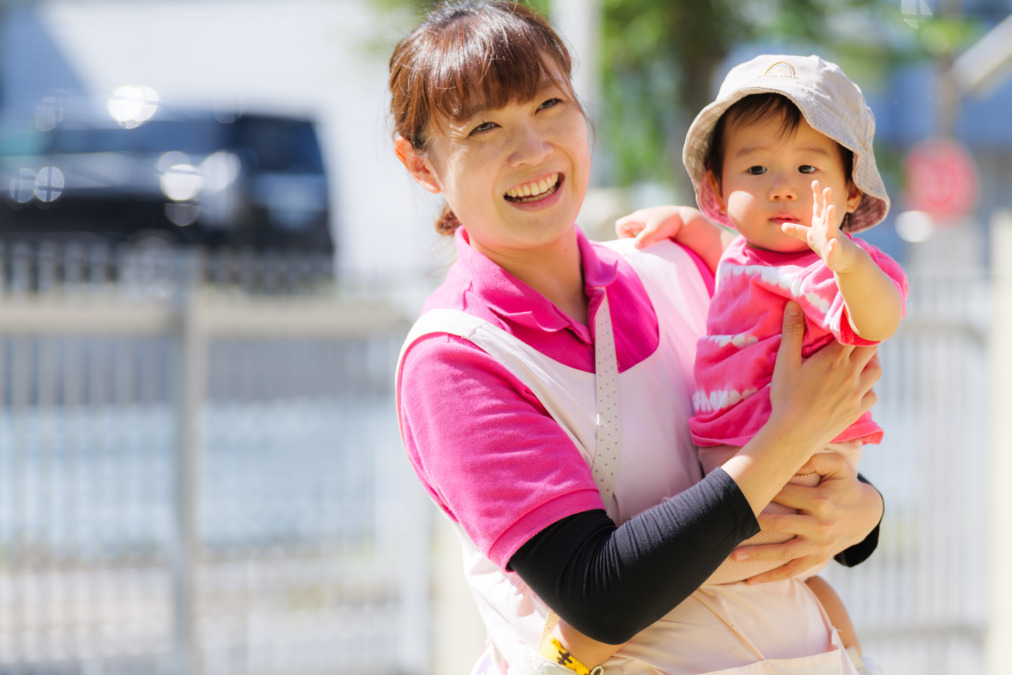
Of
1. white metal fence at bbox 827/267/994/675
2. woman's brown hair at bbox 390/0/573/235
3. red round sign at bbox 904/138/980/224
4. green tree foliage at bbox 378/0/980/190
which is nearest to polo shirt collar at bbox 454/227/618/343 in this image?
woman's brown hair at bbox 390/0/573/235

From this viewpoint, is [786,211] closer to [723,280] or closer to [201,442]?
[723,280]

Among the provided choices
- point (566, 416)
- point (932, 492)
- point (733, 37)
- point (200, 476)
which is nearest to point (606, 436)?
point (566, 416)

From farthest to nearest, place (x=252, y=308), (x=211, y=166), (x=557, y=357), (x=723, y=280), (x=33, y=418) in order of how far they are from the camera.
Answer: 1. (x=211, y=166)
2. (x=252, y=308)
3. (x=33, y=418)
4. (x=723, y=280)
5. (x=557, y=357)

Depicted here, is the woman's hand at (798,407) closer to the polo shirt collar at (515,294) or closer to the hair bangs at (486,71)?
the polo shirt collar at (515,294)

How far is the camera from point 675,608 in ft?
4.91

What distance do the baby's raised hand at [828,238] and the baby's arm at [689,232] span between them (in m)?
0.46

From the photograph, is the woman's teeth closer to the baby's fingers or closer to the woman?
the woman

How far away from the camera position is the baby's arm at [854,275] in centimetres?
136

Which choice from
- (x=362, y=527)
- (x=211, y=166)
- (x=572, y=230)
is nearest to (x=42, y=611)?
(x=362, y=527)

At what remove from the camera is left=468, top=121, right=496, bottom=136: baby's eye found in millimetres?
1570

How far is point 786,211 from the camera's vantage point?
1575mm

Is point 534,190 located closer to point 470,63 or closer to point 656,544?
point 470,63

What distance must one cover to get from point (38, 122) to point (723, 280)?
10.4 meters

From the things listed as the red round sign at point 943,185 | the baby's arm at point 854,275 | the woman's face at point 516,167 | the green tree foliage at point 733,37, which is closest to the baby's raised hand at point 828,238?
the baby's arm at point 854,275
